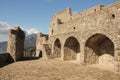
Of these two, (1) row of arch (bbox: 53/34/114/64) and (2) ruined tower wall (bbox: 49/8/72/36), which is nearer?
(1) row of arch (bbox: 53/34/114/64)

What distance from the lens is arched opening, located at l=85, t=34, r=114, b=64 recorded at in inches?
512

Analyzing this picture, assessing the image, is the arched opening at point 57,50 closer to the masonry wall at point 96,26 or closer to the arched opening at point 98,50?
the masonry wall at point 96,26

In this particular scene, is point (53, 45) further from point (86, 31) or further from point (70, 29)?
point (86, 31)

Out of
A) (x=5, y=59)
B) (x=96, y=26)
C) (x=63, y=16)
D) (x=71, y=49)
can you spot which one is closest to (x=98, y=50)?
(x=96, y=26)

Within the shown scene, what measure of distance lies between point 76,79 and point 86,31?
221 inches

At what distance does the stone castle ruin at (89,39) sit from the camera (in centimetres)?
1077

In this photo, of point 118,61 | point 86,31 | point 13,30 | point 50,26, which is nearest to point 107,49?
point 86,31

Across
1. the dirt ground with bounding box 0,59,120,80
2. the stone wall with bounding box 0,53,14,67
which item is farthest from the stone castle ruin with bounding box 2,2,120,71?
the dirt ground with bounding box 0,59,120,80

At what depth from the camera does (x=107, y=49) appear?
1326cm

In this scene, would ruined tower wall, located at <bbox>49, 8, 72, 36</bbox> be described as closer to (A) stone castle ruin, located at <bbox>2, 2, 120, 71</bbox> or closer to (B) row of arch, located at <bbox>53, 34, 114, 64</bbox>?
(A) stone castle ruin, located at <bbox>2, 2, 120, 71</bbox>

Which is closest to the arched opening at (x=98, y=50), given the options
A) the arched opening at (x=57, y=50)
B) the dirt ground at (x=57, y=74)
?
the dirt ground at (x=57, y=74)

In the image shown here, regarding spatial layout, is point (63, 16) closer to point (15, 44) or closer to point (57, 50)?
point (57, 50)

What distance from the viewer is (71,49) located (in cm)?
1727

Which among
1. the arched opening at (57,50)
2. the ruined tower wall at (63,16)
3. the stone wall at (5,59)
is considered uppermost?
the ruined tower wall at (63,16)
